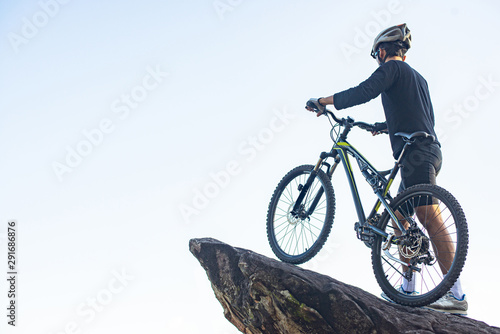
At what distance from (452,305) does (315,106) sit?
→ 2815mm

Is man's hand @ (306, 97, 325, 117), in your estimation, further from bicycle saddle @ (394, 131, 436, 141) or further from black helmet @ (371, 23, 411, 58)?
bicycle saddle @ (394, 131, 436, 141)

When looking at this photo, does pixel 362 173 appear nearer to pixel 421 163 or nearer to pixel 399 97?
pixel 421 163

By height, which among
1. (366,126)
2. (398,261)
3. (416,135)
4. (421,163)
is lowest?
(398,261)

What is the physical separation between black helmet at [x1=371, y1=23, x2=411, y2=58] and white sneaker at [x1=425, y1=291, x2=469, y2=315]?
292cm

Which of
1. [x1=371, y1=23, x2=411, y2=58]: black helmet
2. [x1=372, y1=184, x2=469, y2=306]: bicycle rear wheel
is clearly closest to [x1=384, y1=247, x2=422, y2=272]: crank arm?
[x1=372, y1=184, x2=469, y2=306]: bicycle rear wheel

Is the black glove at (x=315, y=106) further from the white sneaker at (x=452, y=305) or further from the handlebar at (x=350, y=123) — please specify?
the white sneaker at (x=452, y=305)

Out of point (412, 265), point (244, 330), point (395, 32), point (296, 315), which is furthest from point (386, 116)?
point (244, 330)

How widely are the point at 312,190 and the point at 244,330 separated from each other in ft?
6.59

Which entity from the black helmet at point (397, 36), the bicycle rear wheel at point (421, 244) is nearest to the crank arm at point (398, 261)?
the bicycle rear wheel at point (421, 244)

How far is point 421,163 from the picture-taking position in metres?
4.66

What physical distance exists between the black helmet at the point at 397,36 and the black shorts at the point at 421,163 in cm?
132

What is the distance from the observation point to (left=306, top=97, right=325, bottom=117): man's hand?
5676mm

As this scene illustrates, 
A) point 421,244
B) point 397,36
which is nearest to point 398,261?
point 421,244

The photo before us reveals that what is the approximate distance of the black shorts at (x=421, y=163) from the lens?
15.2ft
